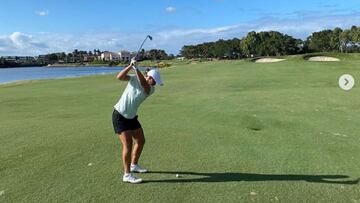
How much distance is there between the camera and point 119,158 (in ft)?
26.1

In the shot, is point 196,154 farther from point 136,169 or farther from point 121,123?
point 121,123

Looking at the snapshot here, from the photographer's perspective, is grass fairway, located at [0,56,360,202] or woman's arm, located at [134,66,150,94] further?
woman's arm, located at [134,66,150,94]

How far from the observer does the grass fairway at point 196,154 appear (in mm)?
6164

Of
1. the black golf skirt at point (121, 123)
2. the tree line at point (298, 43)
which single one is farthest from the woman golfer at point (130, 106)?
the tree line at point (298, 43)

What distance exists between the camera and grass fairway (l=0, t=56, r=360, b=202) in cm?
616

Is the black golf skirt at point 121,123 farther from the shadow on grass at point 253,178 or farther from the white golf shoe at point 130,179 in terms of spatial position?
the shadow on grass at point 253,178

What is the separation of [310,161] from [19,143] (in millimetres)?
6046

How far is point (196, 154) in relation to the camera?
8.21 metres

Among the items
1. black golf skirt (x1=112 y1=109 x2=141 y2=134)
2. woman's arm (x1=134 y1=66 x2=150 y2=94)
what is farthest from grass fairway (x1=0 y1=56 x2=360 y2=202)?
woman's arm (x1=134 y1=66 x2=150 y2=94)

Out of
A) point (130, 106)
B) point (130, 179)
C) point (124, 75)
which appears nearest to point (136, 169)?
point (130, 179)

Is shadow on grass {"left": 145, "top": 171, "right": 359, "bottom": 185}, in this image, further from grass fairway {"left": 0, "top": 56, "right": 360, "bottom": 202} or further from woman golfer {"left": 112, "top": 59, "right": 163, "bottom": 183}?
woman golfer {"left": 112, "top": 59, "right": 163, "bottom": 183}

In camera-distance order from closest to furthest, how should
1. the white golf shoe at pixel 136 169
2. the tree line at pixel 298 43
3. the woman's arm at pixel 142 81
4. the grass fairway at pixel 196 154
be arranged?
the grass fairway at pixel 196 154
the woman's arm at pixel 142 81
the white golf shoe at pixel 136 169
the tree line at pixel 298 43

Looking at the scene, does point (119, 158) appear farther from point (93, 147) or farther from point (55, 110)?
point (55, 110)

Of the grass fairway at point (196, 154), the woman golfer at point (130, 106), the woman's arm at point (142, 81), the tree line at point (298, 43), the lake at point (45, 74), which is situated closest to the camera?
the grass fairway at point (196, 154)
